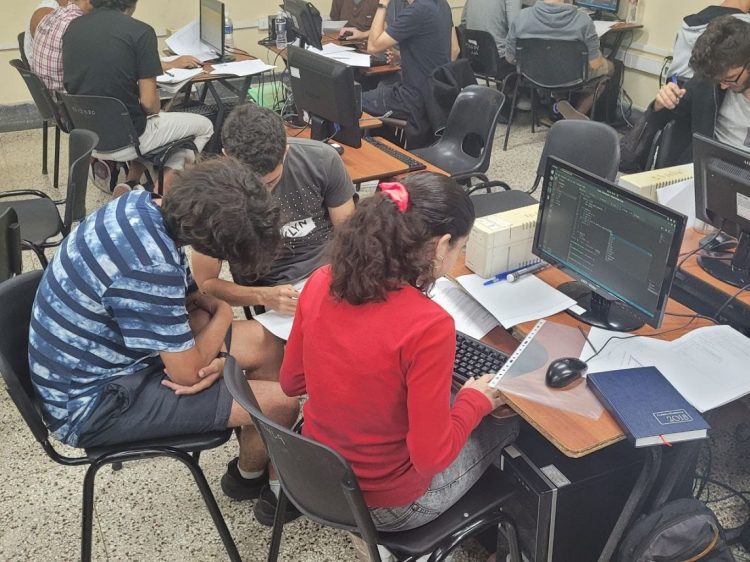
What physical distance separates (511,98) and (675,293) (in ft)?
12.1

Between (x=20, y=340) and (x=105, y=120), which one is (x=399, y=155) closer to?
(x=105, y=120)

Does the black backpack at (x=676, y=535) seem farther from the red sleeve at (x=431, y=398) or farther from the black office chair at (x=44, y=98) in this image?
the black office chair at (x=44, y=98)

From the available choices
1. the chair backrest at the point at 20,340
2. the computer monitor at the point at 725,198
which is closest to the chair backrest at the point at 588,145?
the computer monitor at the point at 725,198

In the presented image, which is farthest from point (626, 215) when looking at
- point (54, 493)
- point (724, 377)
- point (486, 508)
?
point (54, 493)

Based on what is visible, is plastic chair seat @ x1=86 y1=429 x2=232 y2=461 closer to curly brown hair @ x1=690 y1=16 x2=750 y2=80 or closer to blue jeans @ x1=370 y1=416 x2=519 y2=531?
blue jeans @ x1=370 y1=416 x2=519 y2=531

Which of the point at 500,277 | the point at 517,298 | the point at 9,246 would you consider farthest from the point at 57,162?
the point at 517,298

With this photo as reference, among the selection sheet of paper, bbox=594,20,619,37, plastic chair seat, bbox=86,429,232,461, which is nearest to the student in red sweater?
plastic chair seat, bbox=86,429,232,461

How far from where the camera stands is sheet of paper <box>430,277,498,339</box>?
6.06 feet

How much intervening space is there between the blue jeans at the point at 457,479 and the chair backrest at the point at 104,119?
2.60 m

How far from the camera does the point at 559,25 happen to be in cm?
486

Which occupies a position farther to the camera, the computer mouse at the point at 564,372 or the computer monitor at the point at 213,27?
the computer monitor at the point at 213,27

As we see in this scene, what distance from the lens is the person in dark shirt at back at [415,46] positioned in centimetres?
388

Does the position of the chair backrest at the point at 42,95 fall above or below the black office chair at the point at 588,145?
below

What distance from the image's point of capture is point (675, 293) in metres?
2.11
